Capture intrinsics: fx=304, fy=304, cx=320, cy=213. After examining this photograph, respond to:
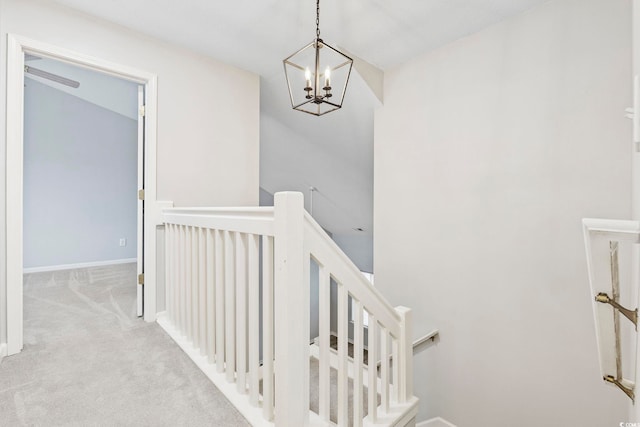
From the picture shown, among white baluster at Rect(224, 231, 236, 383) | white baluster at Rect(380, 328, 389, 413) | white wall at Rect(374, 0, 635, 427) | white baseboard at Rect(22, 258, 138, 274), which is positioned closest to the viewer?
white baluster at Rect(224, 231, 236, 383)

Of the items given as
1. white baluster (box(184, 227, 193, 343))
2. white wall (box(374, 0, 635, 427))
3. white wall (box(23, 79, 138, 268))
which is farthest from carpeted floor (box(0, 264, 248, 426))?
white wall (box(23, 79, 138, 268))

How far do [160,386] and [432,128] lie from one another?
2574 mm

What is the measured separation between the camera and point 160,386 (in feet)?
4.84

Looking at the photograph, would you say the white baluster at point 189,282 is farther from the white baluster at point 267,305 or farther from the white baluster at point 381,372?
the white baluster at point 381,372

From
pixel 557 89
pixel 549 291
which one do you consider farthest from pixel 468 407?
pixel 557 89

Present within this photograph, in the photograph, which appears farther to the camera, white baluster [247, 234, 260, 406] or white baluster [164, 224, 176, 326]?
white baluster [164, 224, 176, 326]

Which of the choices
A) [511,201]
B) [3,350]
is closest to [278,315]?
[3,350]

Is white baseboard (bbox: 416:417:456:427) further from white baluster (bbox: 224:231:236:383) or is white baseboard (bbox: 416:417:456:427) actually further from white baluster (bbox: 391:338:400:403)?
white baluster (bbox: 224:231:236:383)

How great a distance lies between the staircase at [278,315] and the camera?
1.04 meters

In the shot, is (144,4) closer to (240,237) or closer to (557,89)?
(240,237)

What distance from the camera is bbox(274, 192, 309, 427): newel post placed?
39.9 inches

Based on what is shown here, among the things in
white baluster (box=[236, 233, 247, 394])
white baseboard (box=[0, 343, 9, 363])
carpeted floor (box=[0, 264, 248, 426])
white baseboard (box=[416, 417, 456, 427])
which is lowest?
white baseboard (box=[416, 417, 456, 427])

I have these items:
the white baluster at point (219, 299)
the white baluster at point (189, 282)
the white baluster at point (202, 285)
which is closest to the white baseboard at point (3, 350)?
the white baluster at point (189, 282)

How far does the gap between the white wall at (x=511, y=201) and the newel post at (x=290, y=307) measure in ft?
5.92
